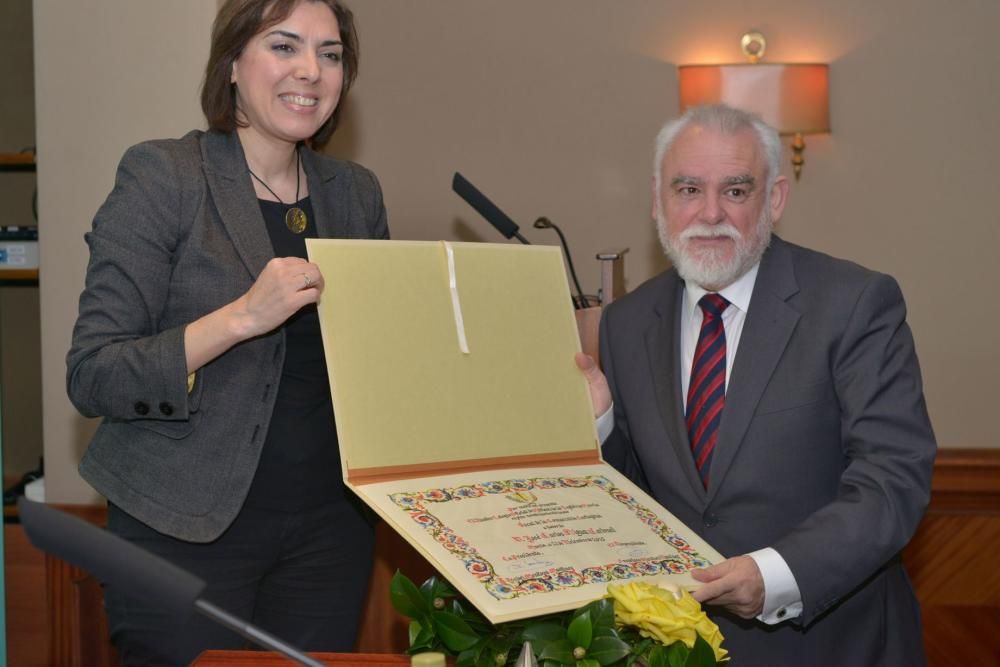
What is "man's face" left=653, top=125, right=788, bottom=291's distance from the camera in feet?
6.64

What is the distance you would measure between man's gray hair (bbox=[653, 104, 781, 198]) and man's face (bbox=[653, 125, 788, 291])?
0.01 metres

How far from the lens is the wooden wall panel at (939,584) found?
3.21m

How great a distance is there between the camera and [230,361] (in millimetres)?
1863

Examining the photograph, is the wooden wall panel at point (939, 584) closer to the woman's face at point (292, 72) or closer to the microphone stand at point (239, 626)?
the woman's face at point (292, 72)

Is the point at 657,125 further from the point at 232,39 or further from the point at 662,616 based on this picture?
the point at 662,616

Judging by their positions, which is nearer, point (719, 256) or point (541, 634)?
point (541, 634)

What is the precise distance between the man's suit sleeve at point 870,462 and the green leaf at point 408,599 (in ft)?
2.07

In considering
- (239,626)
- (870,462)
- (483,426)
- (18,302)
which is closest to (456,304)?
(483,426)

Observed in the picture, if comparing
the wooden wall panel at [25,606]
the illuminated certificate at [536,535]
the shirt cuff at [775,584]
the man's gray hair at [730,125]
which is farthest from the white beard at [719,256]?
the wooden wall panel at [25,606]

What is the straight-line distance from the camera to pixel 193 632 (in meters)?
1.79

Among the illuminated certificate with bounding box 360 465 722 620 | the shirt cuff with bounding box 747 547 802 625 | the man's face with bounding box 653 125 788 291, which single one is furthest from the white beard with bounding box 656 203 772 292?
the shirt cuff with bounding box 747 547 802 625

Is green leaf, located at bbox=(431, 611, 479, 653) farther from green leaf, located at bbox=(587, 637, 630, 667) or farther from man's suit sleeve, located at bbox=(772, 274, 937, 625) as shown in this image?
man's suit sleeve, located at bbox=(772, 274, 937, 625)

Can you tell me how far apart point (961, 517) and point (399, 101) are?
8.61 ft

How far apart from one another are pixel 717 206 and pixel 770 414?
16.7 inches
